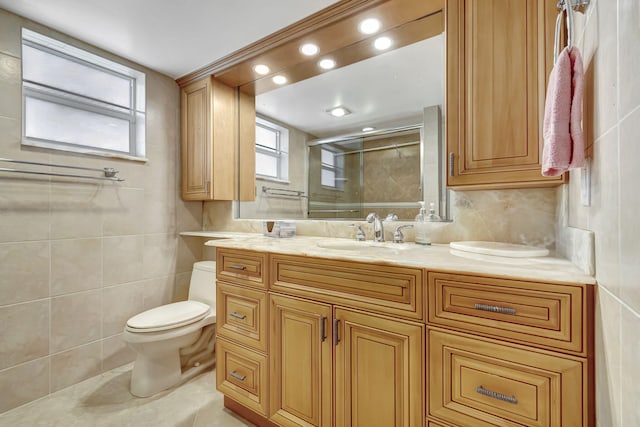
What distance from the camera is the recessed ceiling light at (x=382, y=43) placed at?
171cm

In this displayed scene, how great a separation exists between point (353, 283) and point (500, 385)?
559 millimetres

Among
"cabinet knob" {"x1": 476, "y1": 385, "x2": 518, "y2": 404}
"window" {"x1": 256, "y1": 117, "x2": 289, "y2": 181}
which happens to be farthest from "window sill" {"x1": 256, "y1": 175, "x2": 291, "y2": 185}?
"cabinet knob" {"x1": 476, "y1": 385, "x2": 518, "y2": 404}

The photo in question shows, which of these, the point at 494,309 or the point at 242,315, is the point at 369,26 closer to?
the point at 494,309

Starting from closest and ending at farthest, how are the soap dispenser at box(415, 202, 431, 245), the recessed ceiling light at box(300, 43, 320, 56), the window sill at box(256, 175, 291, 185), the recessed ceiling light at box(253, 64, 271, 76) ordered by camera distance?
the soap dispenser at box(415, 202, 431, 245), the recessed ceiling light at box(300, 43, 320, 56), the recessed ceiling light at box(253, 64, 271, 76), the window sill at box(256, 175, 291, 185)

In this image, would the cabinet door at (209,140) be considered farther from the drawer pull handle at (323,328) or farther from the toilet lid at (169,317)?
the drawer pull handle at (323,328)

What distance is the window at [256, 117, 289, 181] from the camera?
2.29m

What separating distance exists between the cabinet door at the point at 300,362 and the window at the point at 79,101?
1.80 m

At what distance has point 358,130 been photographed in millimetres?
1923

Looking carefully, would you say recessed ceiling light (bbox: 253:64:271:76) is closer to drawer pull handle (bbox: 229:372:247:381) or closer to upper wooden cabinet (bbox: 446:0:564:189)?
upper wooden cabinet (bbox: 446:0:564:189)

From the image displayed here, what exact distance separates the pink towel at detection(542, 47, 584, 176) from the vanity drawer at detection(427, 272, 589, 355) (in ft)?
1.15

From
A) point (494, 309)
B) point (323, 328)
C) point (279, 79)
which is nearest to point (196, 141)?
point (279, 79)

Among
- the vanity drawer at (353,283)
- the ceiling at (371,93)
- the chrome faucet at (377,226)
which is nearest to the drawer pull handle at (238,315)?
the vanity drawer at (353,283)

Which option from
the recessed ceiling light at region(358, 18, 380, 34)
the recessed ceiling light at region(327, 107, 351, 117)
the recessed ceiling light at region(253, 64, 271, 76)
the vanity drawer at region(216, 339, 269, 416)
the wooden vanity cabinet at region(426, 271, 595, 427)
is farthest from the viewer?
the recessed ceiling light at region(253, 64, 271, 76)

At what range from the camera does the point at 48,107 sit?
1.87 metres
